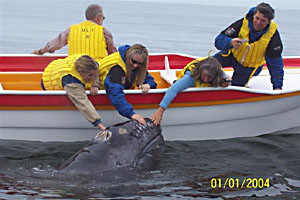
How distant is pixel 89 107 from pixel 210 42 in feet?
56.2

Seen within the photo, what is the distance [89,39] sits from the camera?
8.16 metres

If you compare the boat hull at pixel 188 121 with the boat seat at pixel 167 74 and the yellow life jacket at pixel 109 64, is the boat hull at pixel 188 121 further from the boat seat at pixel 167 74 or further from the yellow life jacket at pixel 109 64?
the boat seat at pixel 167 74

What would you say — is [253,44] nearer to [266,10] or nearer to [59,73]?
[266,10]

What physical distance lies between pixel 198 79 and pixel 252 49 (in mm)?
959

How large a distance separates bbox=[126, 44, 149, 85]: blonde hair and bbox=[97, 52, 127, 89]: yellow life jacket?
11 centimetres

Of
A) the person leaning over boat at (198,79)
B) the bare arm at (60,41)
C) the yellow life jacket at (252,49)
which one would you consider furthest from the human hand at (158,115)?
the bare arm at (60,41)

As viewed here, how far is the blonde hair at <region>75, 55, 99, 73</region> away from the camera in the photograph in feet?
22.7

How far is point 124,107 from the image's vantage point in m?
7.01

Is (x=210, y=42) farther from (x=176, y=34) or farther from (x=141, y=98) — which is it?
(x=141, y=98)

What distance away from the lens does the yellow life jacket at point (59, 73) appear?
703cm

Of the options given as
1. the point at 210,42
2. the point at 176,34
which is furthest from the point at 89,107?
the point at 176,34

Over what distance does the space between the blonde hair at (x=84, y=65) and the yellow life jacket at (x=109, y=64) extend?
252mm

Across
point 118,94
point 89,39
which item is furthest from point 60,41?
point 118,94

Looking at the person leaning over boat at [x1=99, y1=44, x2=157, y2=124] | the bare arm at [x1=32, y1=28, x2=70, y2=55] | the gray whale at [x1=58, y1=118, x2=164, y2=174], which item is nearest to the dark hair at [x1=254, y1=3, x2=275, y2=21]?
the person leaning over boat at [x1=99, y1=44, x2=157, y2=124]
